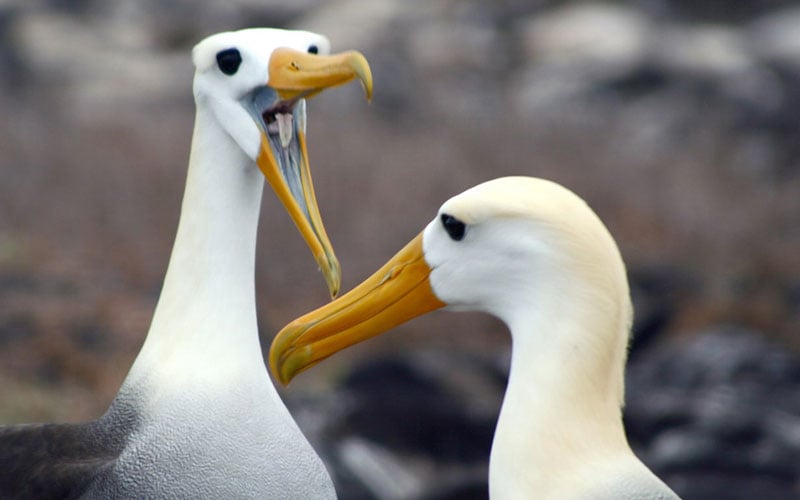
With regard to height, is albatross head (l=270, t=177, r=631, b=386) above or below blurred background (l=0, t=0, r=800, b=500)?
above

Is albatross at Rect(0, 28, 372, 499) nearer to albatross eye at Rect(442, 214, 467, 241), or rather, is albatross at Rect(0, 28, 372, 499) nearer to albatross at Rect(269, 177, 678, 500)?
albatross eye at Rect(442, 214, 467, 241)

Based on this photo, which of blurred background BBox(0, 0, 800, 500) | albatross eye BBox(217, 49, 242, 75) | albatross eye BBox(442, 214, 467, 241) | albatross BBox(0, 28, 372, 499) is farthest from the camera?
blurred background BBox(0, 0, 800, 500)

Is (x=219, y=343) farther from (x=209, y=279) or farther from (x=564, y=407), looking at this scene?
(x=564, y=407)

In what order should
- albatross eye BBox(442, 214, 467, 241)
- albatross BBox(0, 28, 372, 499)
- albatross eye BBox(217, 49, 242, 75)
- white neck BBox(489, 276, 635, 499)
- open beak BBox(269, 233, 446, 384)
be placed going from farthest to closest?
albatross eye BBox(217, 49, 242, 75) < albatross BBox(0, 28, 372, 499) < open beak BBox(269, 233, 446, 384) < albatross eye BBox(442, 214, 467, 241) < white neck BBox(489, 276, 635, 499)

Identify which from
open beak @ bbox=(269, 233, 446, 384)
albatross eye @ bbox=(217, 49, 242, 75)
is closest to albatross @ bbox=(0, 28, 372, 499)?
albatross eye @ bbox=(217, 49, 242, 75)

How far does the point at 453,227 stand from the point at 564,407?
1.89 feet

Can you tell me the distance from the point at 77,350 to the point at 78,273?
5.62 ft

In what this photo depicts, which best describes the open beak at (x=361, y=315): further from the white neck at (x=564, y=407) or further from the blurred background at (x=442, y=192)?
the blurred background at (x=442, y=192)

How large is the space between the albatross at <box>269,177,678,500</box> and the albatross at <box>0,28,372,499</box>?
640 mm

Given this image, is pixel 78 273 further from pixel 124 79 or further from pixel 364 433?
pixel 124 79

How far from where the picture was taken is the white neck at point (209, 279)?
432 cm

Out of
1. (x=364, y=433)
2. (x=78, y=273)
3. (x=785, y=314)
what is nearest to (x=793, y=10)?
(x=785, y=314)

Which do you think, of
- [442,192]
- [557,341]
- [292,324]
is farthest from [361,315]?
[442,192]

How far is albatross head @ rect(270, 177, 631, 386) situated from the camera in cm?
358
